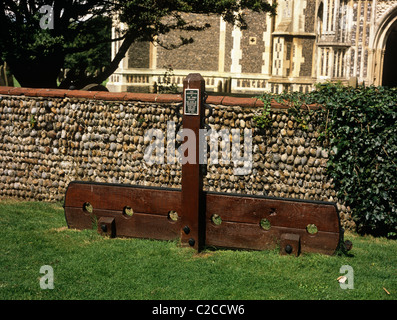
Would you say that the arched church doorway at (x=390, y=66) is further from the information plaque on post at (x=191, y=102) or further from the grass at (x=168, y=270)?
the information plaque on post at (x=191, y=102)

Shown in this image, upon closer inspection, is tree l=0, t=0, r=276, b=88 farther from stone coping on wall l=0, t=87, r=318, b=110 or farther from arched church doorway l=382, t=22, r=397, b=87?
arched church doorway l=382, t=22, r=397, b=87

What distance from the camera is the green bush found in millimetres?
6938

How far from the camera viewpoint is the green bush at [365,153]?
6.94 m

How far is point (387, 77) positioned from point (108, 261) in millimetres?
21696

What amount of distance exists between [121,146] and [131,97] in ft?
2.66

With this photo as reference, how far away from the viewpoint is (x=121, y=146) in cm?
839

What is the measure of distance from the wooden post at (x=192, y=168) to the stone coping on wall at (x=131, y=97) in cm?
180

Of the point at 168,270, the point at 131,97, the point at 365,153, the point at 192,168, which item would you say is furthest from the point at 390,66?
the point at 168,270

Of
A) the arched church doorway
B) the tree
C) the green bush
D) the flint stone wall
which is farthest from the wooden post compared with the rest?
the arched church doorway

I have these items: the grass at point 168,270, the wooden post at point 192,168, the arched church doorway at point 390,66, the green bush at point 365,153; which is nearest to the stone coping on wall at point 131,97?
the green bush at point 365,153

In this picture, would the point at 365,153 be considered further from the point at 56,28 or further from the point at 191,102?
the point at 56,28

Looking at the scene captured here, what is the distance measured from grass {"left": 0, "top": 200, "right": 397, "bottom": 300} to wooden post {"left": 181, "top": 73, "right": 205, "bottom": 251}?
0.82ft

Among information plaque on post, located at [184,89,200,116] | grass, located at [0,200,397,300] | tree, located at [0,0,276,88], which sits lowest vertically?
grass, located at [0,200,397,300]
